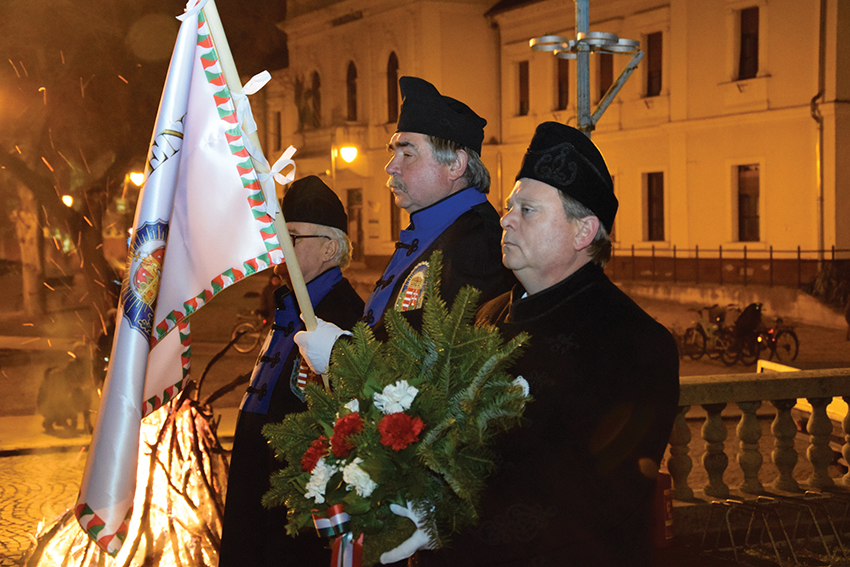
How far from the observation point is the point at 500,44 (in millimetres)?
32375

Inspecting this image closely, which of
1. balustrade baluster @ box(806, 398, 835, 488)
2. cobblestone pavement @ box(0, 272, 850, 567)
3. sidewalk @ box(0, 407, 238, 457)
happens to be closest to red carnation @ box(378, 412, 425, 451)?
cobblestone pavement @ box(0, 272, 850, 567)

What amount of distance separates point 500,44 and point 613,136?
7023 mm

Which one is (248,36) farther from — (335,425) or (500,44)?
(500,44)

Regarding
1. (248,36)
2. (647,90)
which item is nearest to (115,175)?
(248,36)

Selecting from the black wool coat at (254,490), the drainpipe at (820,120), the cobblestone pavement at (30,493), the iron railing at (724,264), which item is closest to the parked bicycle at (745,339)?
the iron railing at (724,264)

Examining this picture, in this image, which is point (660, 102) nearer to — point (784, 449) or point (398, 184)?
point (784, 449)

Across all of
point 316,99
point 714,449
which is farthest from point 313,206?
point 316,99

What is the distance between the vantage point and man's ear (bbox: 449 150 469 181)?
10.9ft

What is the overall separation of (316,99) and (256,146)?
123 feet

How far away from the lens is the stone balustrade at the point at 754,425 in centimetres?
564

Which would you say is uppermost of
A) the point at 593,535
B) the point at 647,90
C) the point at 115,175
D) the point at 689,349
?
the point at 647,90

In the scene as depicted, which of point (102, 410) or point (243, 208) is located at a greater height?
point (243, 208)

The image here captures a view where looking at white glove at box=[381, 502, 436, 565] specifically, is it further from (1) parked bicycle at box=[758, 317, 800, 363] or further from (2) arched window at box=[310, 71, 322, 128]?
(2) arched window at box=[310, 71, 322, 128]

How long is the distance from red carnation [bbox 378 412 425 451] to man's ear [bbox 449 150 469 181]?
56.4 inches
